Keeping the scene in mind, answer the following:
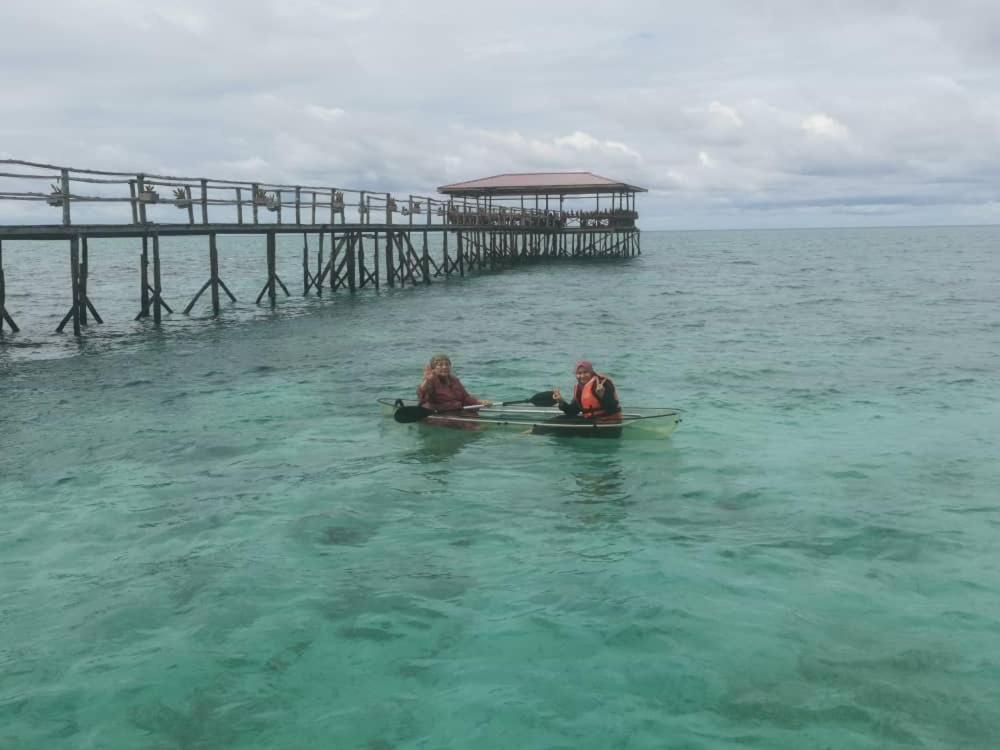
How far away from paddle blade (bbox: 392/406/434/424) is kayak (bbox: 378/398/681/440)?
10 cm

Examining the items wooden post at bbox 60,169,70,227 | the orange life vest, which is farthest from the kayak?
wooden post at bbox 60,169,70,227

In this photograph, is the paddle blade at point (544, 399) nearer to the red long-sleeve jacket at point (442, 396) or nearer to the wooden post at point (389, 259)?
the red long-sleeve jacket at point (442, 396)

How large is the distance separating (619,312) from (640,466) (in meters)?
21.0

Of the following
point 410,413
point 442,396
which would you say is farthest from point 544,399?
point 410,413

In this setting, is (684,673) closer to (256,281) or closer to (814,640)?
(814,640)

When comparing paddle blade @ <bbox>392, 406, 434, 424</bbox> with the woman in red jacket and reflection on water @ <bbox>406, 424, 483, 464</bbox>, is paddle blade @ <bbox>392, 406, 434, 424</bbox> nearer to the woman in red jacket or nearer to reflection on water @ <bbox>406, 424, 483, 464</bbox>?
the woman in red jacket

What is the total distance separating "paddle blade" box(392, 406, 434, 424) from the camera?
13000 mm

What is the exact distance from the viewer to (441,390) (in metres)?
13.2

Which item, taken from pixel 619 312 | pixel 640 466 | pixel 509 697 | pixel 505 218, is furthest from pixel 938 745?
pixel 505 218

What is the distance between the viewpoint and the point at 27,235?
19.5 meters

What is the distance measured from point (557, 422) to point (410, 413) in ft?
7.26

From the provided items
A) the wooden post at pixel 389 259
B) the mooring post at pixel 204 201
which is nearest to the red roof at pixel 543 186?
Answer: the wooden post at pixel 389 259

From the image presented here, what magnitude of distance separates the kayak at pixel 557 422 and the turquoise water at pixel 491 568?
20cm

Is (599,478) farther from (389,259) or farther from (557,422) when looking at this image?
(389,259)
